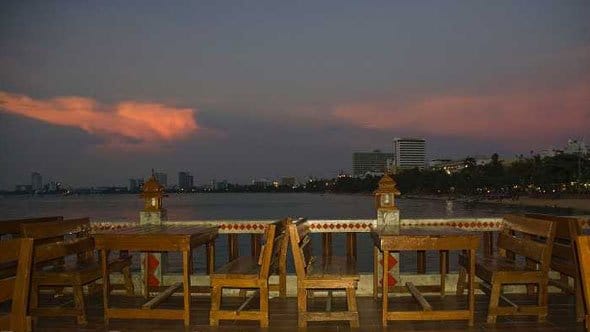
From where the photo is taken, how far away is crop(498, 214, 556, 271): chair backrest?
5336mm

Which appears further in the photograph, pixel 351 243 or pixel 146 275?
pixel 351 243

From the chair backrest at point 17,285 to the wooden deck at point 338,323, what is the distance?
2.67 meters

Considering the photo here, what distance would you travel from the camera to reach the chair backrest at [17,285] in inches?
113

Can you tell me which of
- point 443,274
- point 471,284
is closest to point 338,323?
point 471,284

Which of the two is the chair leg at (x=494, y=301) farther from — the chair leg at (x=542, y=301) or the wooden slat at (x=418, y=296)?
the wooden slat at (x=418, y=296)

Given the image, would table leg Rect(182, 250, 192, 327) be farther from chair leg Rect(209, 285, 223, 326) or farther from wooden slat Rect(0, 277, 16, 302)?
wooden slat Rect(0, 277, 16, 302)

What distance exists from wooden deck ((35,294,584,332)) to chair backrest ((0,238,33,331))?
2665 mm

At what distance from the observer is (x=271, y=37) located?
1240 inches

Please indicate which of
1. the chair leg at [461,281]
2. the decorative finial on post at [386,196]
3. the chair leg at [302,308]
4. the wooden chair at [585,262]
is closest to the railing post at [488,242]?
the chair leg at [461,281]

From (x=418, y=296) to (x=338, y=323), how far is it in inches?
42.4

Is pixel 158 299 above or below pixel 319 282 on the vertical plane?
below

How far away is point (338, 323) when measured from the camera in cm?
555

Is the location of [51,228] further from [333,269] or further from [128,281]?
[333,269]

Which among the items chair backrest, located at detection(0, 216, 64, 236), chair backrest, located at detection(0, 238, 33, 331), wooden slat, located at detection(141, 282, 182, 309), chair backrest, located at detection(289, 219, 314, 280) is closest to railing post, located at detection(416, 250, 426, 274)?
chair backrest, located at detection(289, 219, 314, 280)
